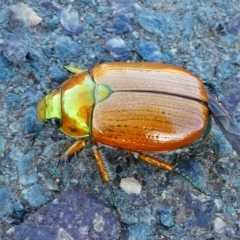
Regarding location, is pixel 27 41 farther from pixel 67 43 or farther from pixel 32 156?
pixel 32 156

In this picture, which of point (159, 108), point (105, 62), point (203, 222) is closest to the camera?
point (159, 108)

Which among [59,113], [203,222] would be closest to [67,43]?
[59,113]

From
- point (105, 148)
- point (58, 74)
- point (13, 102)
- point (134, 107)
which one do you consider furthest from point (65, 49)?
point (134, 107)

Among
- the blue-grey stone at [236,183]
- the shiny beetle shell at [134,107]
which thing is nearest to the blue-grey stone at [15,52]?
the shiny beetle shell at [134,107]

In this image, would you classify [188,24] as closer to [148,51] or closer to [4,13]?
[148,51]

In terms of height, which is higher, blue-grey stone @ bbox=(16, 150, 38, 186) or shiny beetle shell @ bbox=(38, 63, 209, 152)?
shiny beetle shell @ bbox=(38, 63, 209, 152)

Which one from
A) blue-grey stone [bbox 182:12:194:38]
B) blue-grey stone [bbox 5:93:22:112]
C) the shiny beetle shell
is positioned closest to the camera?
the shiny beetle shell

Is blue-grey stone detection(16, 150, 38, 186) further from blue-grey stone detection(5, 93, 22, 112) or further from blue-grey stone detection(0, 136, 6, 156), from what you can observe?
blue-grey stone detection(5, 93, 22, 112)

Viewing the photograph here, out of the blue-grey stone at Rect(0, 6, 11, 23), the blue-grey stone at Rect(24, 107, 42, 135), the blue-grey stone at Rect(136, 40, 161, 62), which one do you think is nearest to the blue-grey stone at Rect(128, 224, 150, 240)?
the blue-grey stone at Rect(24, 107, 42, 135)
